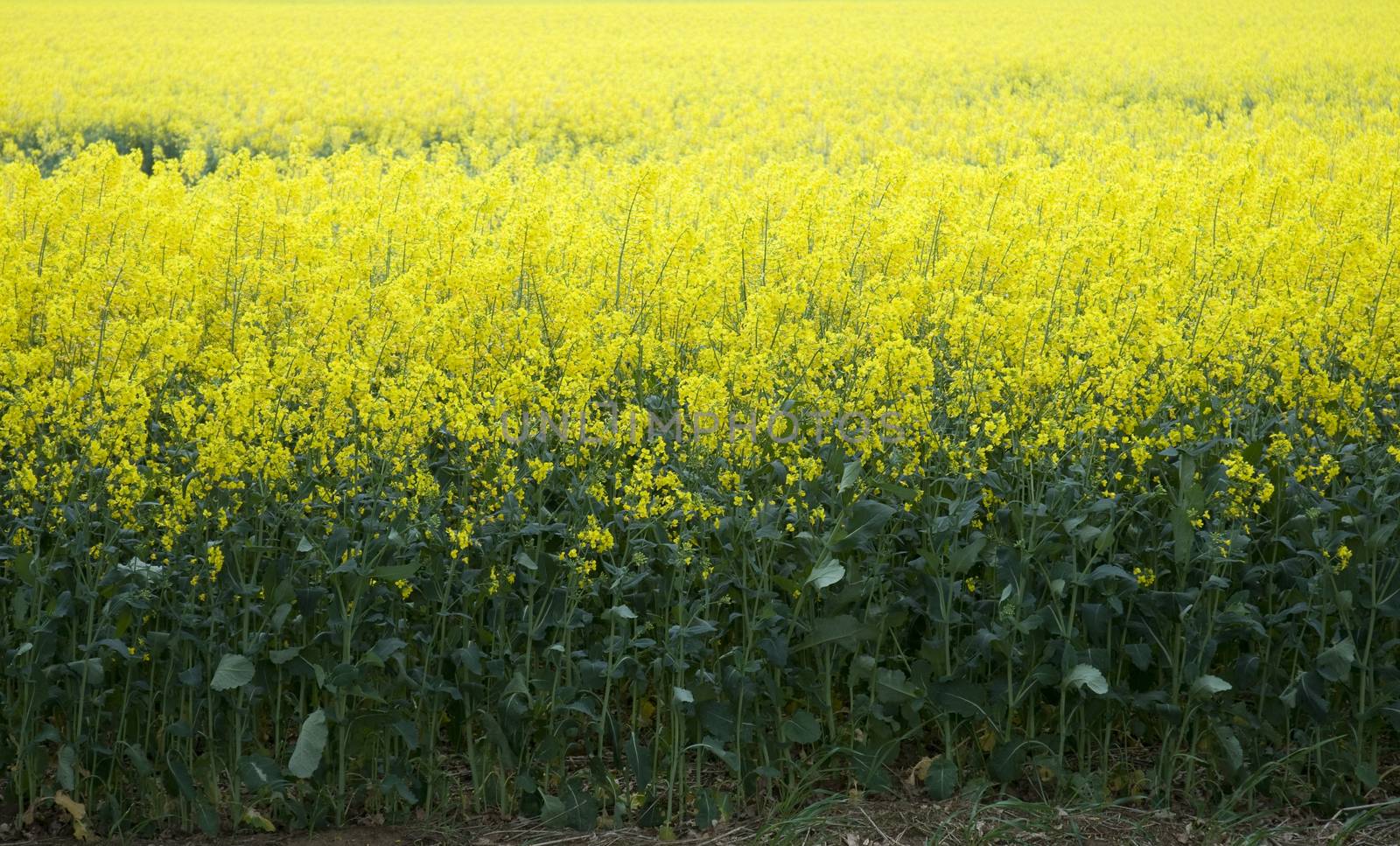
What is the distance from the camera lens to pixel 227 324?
5.41 metres

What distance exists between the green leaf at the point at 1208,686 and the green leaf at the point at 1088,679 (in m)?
0.27

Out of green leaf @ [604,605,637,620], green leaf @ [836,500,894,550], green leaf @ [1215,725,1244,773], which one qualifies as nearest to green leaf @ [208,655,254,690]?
green leaf @ [604,605,637,620]

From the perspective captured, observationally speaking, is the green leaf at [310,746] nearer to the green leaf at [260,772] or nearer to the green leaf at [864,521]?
the green leaf at [260,772]

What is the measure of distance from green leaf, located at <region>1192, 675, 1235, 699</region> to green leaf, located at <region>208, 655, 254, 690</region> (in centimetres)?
270

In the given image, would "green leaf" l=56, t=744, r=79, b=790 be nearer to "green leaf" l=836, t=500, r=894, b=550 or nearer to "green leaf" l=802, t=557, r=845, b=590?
"green leaf" l=802, t=557, r=845, b=590

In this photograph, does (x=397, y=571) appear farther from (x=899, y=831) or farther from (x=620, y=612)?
(x=899, y=831)

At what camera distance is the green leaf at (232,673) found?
3.56 m

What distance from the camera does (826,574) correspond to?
3723 millimetres

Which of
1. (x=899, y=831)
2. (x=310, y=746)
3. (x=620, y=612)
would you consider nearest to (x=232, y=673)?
(x=310, y=746)

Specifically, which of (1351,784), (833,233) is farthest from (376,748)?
(833,233)

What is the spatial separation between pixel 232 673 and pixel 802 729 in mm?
1608

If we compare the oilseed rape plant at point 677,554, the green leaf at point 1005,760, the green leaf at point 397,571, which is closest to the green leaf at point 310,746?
the oilseed rape plant at point 677,554

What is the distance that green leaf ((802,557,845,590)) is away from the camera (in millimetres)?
3676

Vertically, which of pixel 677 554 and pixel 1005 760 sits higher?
pixel 677 554
